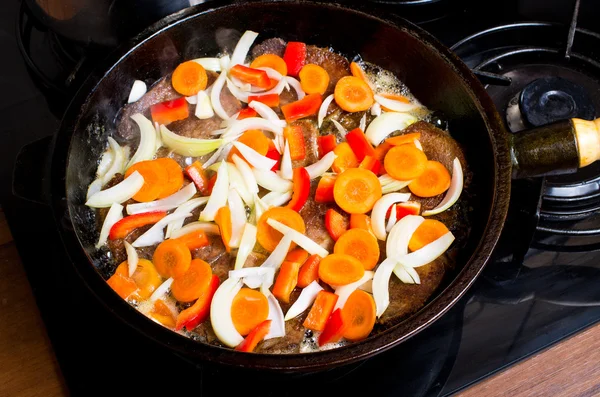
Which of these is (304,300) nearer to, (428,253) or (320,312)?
(320,312)

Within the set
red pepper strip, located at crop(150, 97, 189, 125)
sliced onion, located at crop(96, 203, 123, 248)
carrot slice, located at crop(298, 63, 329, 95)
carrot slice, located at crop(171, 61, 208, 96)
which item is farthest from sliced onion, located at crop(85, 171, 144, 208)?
carrot slice, located at crop(298, 63, 329, 95)

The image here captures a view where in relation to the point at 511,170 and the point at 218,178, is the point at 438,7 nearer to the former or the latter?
the point at 511,170

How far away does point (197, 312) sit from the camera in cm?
136

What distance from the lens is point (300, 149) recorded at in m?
1.60

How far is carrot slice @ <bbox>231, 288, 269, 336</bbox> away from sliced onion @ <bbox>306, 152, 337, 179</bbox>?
369mm

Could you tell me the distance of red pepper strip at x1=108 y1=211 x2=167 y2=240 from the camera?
1.47 m

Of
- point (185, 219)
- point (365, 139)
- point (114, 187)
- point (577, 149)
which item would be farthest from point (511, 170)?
point (114, 187)

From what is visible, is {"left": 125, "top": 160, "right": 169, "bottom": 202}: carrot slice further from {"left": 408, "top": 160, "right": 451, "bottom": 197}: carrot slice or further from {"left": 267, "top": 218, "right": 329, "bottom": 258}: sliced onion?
{"left": 408, "top": 160, "right": 451, "bottom": 197}: carrot slice

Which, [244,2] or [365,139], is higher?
[244,2]

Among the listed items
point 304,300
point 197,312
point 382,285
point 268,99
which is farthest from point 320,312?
point 268,99

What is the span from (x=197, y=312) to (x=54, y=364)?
1.54 ft

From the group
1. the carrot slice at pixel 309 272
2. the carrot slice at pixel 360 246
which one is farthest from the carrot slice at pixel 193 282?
the carrot slice at pixel 360 246

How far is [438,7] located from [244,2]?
77 cm

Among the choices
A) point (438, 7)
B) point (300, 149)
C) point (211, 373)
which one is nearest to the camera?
point (211, 373)
